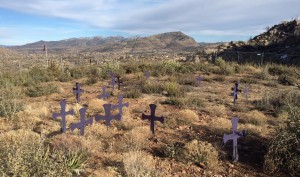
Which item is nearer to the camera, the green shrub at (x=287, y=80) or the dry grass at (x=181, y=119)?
the dry grass at (x=181, y=119)

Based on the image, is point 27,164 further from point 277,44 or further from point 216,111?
point 277,44

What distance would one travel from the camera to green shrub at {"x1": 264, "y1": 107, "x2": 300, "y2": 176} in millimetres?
6582

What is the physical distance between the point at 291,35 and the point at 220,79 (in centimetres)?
2628

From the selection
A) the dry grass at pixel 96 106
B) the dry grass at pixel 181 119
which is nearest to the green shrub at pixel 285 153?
the dry grass at pixel 181 119

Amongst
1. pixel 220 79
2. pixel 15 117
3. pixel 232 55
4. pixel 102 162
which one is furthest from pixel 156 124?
pixel 232 55

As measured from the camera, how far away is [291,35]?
136 ft

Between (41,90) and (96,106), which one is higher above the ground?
(41,90)

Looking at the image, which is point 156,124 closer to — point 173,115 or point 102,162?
point 173,115

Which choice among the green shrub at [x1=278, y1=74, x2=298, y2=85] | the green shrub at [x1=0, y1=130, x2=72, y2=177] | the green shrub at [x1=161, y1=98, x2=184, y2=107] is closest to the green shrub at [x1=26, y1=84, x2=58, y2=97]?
the green shrub at [x1=161, y1=98, x2=184, y2=107]

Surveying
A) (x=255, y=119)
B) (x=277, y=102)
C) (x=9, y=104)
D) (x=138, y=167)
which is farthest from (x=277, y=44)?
(x=138, y=167)

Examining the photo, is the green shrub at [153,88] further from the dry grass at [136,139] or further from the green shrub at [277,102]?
the dry grass at [136,139]

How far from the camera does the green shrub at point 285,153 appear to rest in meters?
6.58

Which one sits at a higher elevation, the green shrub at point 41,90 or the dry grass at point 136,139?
the green shrub at point 41,90

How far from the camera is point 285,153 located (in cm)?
677
